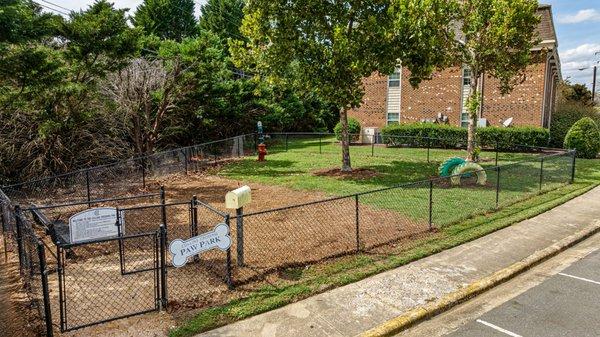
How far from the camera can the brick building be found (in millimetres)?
24109

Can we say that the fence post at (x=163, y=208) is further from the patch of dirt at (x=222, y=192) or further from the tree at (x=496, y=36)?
the tree at (x=496, y=36)

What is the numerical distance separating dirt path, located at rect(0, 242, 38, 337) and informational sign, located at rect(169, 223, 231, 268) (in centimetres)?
191

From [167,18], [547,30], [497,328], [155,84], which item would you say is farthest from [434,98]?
[167,18]

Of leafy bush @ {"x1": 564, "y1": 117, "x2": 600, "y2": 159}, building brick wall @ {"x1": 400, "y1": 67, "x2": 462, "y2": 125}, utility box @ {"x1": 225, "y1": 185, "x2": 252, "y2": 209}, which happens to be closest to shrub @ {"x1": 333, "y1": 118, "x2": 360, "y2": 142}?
building brick wall @ {"x1": 400, "y1": 67, "x2": 462, "y2": 125}

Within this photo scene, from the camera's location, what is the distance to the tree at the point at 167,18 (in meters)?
43.1

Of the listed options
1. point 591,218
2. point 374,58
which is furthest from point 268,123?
point 591,218

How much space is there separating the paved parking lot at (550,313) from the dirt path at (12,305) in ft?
18.1

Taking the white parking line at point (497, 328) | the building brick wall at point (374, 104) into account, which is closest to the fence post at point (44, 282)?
the white parking line at point (497, 328)

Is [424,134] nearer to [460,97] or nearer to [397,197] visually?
[460,97]

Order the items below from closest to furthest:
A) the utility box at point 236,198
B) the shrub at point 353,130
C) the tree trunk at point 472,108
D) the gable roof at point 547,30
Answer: the utility box at point 236,198 < the tree trunk at point 472,108 < the gable roof at point 547,30 < the shrub at point 353,130

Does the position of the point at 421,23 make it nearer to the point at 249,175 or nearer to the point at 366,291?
the point at 249,175

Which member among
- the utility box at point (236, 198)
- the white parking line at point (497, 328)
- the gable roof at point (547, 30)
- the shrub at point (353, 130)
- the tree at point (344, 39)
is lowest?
the white parking line at point (497, 328)

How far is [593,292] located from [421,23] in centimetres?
1014

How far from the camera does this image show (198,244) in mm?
6203
